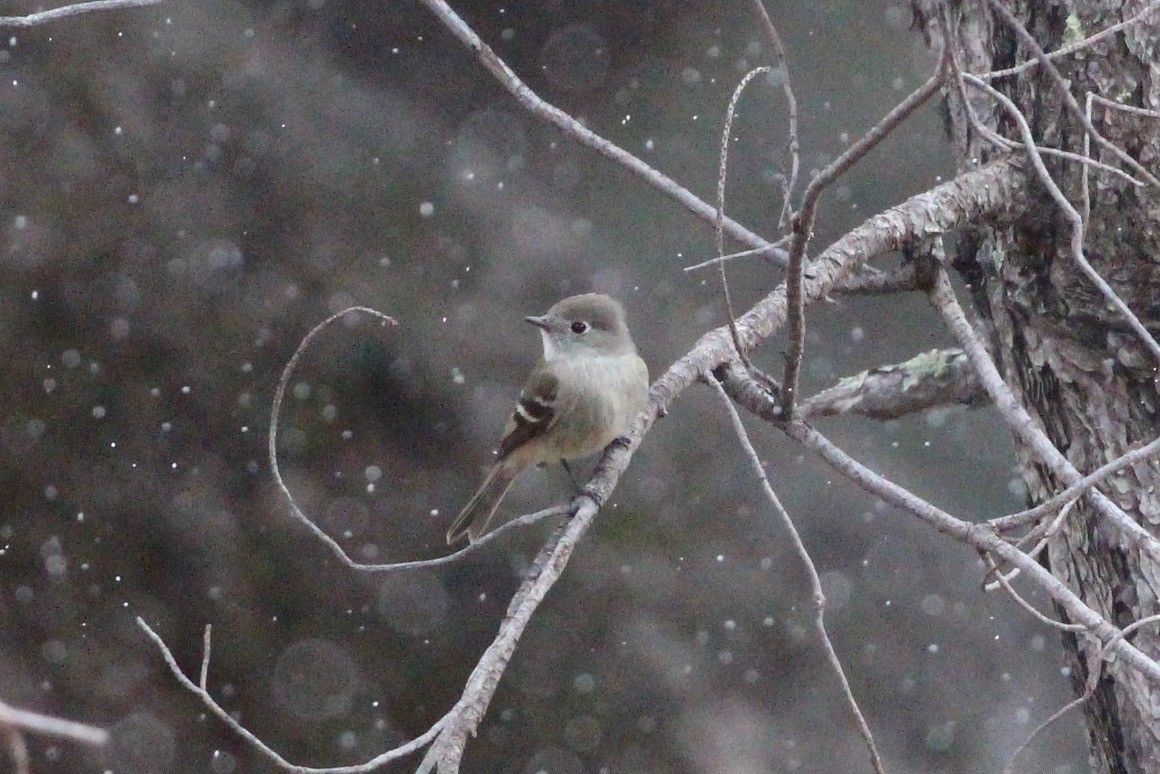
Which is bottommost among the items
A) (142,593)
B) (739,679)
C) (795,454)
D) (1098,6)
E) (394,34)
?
(142,593)

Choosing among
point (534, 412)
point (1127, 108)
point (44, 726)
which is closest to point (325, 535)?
point (44, 726)

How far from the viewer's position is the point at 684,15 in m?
7.57

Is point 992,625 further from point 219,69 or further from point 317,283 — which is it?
point 219,69

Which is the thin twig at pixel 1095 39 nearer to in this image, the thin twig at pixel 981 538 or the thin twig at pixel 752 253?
the thin twig at pixel 752 253

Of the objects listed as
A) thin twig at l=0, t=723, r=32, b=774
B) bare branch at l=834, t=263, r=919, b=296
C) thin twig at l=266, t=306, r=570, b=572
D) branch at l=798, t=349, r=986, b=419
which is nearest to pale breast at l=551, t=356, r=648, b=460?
branch at l=798, t=349, r=986, b=419

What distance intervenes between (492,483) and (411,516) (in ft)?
8.70

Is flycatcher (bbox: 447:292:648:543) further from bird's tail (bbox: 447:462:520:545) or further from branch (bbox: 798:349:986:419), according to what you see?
branch (bbox: 798:349:986:419)

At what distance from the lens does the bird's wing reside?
3.80 metres

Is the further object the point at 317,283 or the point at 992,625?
the point at 992,625

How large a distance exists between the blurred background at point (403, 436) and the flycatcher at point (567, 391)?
98.1 inches

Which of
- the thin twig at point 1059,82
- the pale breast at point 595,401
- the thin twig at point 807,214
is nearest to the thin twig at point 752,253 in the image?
the thin twig at point 807,214

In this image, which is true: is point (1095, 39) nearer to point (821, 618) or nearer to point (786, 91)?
point (786, 91)

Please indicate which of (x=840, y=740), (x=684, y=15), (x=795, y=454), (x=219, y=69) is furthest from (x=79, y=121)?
(x=840, y=740)

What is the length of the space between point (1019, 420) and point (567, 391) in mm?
1757
